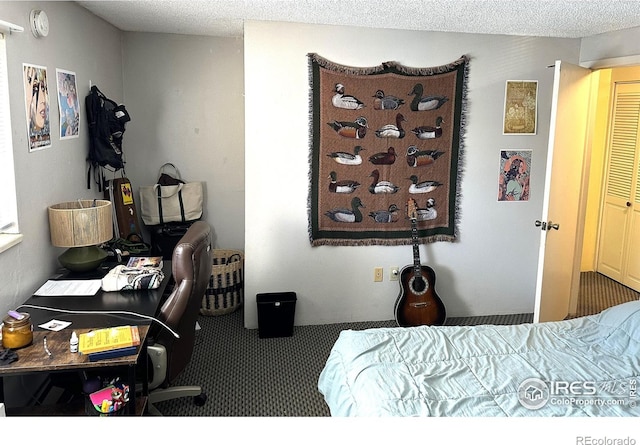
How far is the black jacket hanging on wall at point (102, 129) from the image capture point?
11.5 feet

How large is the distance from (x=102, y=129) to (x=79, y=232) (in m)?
1.05

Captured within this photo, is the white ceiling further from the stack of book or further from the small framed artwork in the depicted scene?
the stack of book

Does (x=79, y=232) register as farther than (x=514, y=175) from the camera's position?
No

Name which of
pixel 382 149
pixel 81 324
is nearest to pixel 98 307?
pixel 81 324

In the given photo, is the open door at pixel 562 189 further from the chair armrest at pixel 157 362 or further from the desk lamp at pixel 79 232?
the desk lamp at pixel 79 232

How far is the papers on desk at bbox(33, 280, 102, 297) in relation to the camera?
8.57ft

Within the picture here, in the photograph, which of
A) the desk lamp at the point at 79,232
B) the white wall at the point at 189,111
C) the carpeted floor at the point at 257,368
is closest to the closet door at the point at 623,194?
the carpeted floor at the point at 257,368

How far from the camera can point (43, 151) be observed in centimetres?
282

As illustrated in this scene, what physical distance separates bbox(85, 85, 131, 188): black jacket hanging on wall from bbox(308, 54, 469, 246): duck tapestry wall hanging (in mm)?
1383

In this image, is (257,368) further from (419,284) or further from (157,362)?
(419,284)

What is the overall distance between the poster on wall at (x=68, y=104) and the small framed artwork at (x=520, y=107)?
310 centimetres

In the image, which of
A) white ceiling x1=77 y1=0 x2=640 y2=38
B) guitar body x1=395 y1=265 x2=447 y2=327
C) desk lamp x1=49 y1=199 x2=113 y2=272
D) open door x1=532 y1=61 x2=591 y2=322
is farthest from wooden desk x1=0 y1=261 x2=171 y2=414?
open door x1=532 y1=61 x2=591 y2=322

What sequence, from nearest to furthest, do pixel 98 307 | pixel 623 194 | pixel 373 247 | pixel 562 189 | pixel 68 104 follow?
pixel 98 307 < pixel 68 104 < pixel 562 189 < pixel 373 247 < pixel 623 194

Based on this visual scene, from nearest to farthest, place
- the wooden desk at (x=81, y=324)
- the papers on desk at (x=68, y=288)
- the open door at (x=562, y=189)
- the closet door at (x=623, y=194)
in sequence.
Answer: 1. the wooden desk at (x=81, y=324)
2. the papers on desk at (x=68, y=288)
3. the open door at (x=562, y=189)
4. the closet door at (x=623, y=194)
